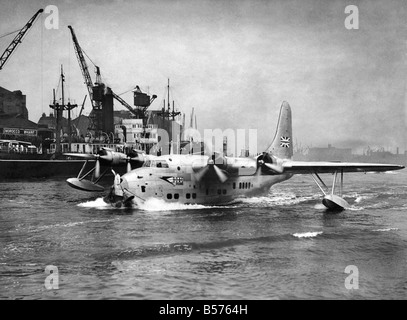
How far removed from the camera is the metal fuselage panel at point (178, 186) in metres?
29.2

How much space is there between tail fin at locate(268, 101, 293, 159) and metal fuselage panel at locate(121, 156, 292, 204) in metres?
8.92

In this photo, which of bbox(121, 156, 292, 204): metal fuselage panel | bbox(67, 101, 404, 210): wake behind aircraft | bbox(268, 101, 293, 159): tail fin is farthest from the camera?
bbox(268, 101, 293, 159): tail fin

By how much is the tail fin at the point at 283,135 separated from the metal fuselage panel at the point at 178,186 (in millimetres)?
8919

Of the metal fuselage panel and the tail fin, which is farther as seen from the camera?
the tail fin

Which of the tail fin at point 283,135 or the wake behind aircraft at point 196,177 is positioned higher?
the tail fin at point 283,135

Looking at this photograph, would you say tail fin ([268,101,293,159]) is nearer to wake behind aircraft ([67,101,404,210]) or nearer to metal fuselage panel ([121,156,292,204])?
wake behind aircraft ([67,101,404,210])

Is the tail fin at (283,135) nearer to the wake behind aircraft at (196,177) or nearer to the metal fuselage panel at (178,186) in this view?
the wake behind aircraft at (196,177)

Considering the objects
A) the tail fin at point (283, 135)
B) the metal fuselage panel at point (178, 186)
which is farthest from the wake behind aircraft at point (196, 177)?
the tail fin at point (283, 135)

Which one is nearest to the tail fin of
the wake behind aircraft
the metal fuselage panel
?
the wake behind aircraft

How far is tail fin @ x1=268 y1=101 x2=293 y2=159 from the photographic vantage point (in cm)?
4175

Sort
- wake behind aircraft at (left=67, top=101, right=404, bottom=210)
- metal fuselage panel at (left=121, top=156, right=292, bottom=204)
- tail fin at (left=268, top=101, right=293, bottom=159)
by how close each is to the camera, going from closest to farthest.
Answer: metal fuselage panel at (left=121, top=156, right=292, bottom=204)
wake behind aircraft at (left=67, top=101, right=404, bottom=210)
tail fin at (left=268, top=101, right=293, bottom=159)

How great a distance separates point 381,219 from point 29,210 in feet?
97.7
